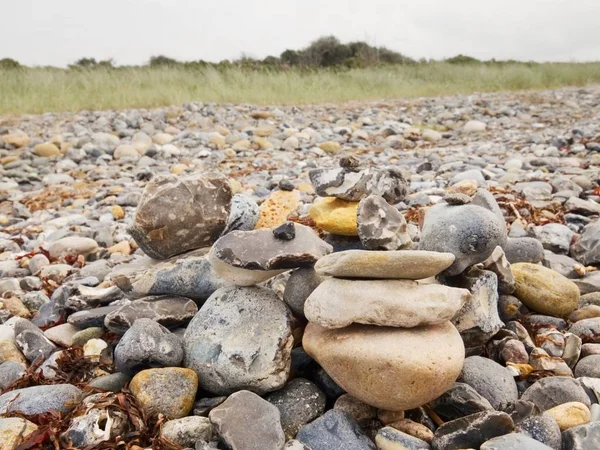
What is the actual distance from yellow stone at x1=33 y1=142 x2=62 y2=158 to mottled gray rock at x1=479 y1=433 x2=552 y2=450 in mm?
8987

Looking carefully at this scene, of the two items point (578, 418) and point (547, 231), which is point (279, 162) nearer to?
point (547, 231)

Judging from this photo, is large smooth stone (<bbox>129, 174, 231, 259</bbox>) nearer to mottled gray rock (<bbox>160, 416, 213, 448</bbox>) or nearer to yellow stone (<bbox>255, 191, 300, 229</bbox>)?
yellow stone (<bbox>255, 191, 300, 229</bbox>)

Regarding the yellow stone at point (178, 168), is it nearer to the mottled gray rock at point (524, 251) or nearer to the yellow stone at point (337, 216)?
the yellow stone at point (337, 216)

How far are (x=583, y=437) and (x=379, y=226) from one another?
3.74 ft

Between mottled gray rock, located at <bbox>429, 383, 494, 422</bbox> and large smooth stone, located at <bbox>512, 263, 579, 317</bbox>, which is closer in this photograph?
mottled gray rock, located at <bbox>429, 383, 494, 422</bbox>

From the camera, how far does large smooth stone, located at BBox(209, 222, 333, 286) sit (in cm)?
242

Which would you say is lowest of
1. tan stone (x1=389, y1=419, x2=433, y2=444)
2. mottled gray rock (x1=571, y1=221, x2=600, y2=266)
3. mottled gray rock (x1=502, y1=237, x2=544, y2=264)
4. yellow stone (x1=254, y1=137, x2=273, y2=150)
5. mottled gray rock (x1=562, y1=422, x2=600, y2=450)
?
yellow stone (x1=254, y1=137, x2=273, y2=150)

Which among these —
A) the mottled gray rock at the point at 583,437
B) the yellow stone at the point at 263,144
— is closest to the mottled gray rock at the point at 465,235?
the mottled gray rock at the point at 583,437

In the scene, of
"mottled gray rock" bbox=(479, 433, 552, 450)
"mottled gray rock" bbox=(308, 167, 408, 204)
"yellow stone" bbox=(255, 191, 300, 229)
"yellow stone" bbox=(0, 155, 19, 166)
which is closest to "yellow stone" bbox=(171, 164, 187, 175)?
"yellow stone" bbox=(0, 155, 19, 166)

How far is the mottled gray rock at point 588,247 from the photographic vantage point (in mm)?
3635

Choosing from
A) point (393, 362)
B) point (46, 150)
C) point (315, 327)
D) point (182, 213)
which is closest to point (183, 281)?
point (182, 213)

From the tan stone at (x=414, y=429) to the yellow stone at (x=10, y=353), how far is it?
6.18 feet

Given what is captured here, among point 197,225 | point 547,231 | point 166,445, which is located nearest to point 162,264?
point 197,225

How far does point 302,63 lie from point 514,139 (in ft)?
65.1
